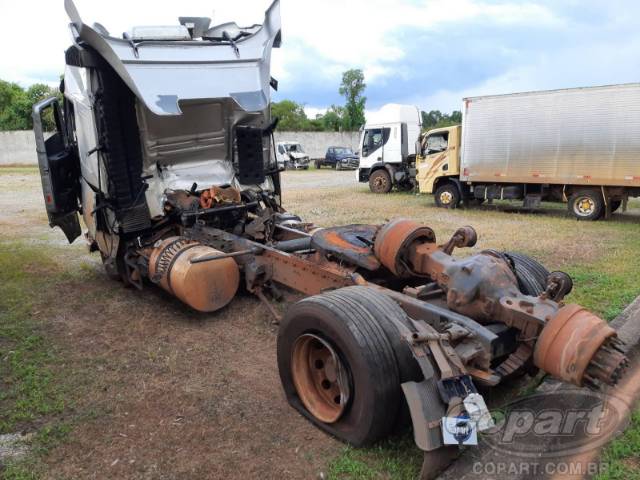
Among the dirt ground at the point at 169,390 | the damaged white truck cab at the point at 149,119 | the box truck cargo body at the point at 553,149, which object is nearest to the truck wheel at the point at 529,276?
the dirt ground at the point at 169,390

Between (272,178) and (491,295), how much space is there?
173 inches

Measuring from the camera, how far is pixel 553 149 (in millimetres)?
12625

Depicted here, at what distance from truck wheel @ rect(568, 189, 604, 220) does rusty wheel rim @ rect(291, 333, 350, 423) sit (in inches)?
425

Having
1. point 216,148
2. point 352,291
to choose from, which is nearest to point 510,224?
point 216,148

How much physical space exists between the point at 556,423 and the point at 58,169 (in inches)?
226

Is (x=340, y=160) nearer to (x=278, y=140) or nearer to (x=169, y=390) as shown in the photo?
(x=278, y=140)

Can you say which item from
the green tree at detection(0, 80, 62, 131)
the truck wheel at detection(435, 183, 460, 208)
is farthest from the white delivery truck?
the green tree at detection(0, 80, 62, 131)

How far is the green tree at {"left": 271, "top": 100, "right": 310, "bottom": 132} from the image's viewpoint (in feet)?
202

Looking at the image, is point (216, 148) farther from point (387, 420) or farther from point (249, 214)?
point (387, 420)

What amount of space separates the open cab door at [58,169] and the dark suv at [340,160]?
27.6m

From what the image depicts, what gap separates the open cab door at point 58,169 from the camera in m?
6.05

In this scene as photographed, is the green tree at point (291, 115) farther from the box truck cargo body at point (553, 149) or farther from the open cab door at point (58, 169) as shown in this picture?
the open cab door at point (58, 169)

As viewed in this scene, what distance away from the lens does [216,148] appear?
6.71m

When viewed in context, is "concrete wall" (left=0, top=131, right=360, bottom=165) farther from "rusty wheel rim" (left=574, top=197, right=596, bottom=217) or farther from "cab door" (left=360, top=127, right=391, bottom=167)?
"rusty wheel rim" (left=574, top=197, right=596, bottom=217)
